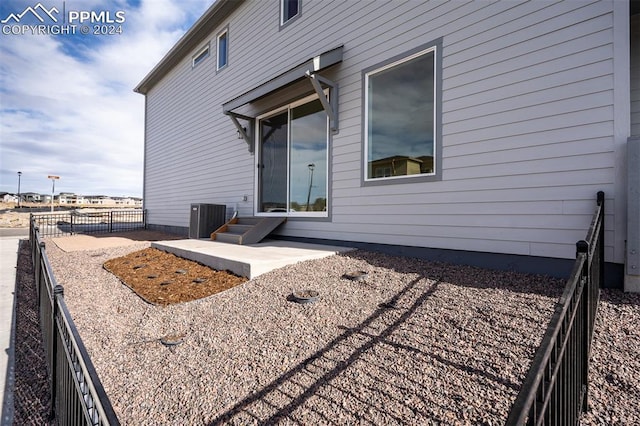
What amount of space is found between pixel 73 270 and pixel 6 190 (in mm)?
62631

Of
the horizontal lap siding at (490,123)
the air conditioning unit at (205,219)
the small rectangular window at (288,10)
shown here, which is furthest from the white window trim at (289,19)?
the air conditioning unit at (205,219)

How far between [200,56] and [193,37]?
52cm

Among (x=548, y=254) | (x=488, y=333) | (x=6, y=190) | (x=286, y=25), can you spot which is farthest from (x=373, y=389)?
(x=6, y=190)

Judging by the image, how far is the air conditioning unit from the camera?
705 centimetres

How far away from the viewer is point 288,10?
656 cm

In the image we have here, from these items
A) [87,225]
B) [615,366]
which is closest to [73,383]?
[615,366]

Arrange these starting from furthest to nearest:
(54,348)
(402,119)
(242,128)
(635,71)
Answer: (242,128), (402,119), (635,71), (54,348)

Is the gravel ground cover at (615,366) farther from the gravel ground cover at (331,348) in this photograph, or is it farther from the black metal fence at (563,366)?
the gravel ground cover at (331,348)

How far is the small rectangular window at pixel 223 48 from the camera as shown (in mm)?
8305

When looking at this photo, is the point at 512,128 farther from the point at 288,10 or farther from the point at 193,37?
the point at 193,37

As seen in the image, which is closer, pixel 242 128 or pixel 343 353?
pixel 343 353

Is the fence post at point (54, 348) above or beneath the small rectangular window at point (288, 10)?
beneath

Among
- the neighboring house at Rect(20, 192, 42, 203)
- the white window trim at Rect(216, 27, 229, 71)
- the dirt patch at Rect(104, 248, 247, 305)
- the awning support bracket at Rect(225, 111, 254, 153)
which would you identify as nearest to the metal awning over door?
the awning support bracket at Rect(225, 111, 254, 153)

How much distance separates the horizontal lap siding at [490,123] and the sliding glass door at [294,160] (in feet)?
1.40
